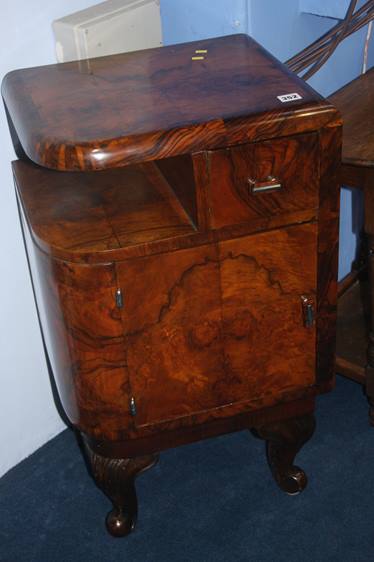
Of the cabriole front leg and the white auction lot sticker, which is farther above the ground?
the white auction lot sticker

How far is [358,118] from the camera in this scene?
1.55 metres

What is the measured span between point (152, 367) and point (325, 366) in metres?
0.31

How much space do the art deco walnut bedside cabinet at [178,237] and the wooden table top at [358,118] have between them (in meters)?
0.23

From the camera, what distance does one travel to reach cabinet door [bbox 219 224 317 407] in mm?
1213

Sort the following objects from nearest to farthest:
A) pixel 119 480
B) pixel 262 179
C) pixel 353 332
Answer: pixel 262 179, pixel 119 480, pixel 353 332

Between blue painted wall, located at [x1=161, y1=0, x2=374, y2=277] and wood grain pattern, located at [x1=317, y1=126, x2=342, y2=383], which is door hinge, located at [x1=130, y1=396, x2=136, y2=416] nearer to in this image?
wood grain pattern, located at [x1=317, y1=126, x2=342, y2=383]

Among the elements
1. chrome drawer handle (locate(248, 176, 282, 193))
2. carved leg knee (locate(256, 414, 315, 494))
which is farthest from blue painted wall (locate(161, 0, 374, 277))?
carved leg knee (locate(256, 414, 315, 494))

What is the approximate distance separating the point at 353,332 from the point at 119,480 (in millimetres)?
699

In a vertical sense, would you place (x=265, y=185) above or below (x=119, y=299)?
above

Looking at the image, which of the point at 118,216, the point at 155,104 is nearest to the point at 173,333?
the point at 118,216

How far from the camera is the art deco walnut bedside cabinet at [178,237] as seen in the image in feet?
3.64

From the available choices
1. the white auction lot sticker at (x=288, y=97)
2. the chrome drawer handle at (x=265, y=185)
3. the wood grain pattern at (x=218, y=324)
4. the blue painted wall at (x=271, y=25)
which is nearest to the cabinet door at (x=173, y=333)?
the wood grain pattern at (x=218, y=324)

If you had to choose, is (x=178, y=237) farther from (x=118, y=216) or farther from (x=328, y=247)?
(x=328, y=247)

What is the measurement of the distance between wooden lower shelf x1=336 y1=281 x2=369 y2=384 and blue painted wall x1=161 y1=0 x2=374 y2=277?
525 millimetres
